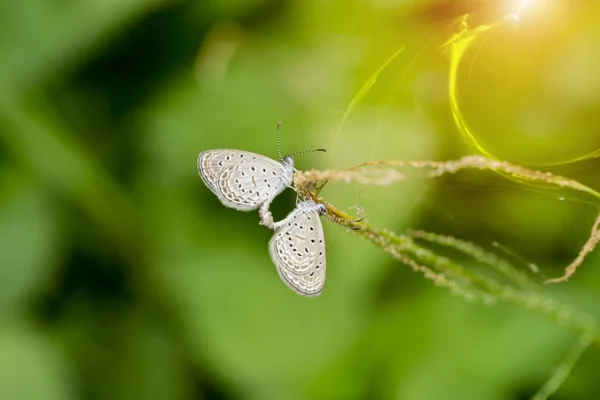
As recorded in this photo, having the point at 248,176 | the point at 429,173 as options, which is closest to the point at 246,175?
the point at 248,176

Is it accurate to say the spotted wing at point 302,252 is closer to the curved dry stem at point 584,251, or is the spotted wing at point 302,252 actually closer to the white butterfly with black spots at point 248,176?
the white butterfly with black spots at point 248,176

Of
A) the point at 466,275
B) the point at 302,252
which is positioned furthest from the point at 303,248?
the point at 466,275

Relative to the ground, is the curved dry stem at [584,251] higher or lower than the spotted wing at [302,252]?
higher

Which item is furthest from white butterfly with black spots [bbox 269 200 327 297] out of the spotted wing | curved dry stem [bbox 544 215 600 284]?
curved dry stem [bbox 544 215 600 284]

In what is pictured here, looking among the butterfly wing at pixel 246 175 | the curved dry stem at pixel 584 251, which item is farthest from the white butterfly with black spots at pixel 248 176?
the curved dry stem at pixel 584 251

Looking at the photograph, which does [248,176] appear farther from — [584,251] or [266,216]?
[584,251]

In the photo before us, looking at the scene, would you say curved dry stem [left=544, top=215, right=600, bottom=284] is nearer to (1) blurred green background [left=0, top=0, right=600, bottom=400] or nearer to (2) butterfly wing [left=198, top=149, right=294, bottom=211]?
(1) blurred green background [left=0, top=0, right=600, bottom=400]
